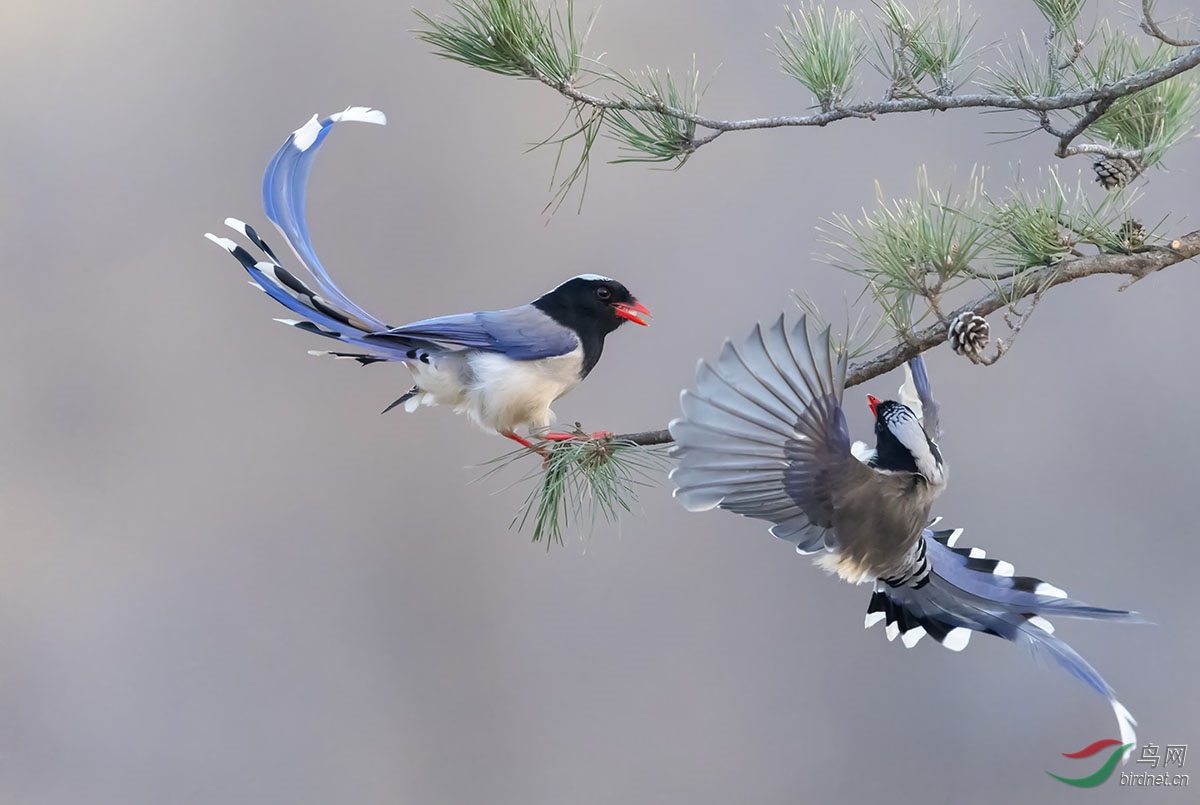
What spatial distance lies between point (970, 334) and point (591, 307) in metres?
0.34

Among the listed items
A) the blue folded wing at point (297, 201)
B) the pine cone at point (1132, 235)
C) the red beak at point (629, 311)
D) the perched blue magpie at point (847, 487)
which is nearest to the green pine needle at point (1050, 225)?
the pine cone at point (1132, 235)

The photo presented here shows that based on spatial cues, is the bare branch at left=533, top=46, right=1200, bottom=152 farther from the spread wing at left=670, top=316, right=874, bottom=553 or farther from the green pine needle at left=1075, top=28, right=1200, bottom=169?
the spread wing at left=670, top=316, right=874, bottom=553

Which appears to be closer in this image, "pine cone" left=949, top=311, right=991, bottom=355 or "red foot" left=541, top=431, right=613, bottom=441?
"pine cone" left=949, top=311, right=991, bottom=355

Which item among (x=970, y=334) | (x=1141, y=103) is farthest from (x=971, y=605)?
(x=1141, y=103)

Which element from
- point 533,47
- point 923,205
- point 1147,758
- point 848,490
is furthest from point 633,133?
point 1147,758

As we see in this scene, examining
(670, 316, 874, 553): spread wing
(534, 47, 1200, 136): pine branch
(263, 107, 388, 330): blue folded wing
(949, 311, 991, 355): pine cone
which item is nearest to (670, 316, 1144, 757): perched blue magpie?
(670, 316, 874, 553): spread wing

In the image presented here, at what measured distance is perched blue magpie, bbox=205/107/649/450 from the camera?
101cm

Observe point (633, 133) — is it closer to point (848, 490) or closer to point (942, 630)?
point (848, 490)

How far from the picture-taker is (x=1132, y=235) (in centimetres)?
103

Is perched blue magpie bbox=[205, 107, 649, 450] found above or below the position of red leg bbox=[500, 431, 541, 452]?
above

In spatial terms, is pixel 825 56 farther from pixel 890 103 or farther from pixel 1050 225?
pixel 1050 225

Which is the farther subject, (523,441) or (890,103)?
(523,441)

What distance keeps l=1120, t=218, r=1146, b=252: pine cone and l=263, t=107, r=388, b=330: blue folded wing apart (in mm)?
651

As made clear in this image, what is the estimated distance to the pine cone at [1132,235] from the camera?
1025 millimetres
